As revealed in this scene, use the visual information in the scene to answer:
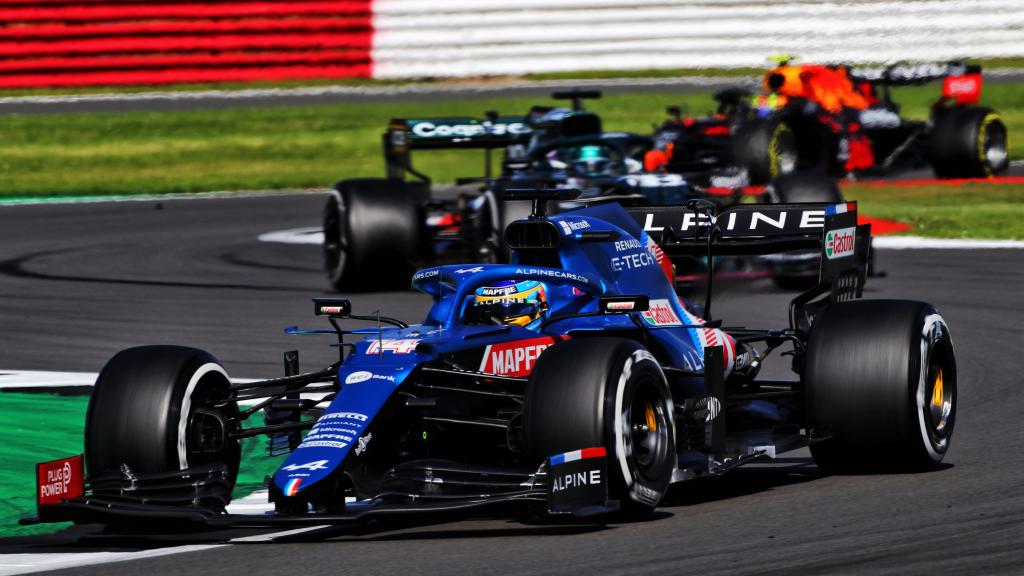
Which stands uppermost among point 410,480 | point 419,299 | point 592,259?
point 592,259

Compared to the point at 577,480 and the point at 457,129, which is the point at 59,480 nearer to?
the point at 577,480

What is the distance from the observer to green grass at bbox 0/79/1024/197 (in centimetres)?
3000

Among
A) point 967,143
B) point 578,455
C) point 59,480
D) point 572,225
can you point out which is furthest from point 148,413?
point 967,143

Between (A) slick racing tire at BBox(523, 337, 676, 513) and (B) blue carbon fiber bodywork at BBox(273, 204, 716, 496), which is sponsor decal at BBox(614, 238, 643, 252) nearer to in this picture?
(B) blue carbon fiber bodywork at BBox(273, 204, 716, 496)

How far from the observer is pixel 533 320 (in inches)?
338

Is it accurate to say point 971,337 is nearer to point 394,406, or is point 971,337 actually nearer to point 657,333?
point 657,333

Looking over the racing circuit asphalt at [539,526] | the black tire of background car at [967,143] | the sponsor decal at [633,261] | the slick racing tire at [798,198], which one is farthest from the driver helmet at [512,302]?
the black tire of background car at [967,143]

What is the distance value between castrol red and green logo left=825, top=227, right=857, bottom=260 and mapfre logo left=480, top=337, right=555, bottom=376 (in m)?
2.09

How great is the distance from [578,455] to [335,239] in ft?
34.8

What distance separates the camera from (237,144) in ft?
106

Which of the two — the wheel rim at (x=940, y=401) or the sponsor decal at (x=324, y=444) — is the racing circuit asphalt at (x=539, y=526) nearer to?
the wheel rim at (x=940, y=401)

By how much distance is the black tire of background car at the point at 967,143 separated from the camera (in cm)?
2544

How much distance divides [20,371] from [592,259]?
5.86 meters

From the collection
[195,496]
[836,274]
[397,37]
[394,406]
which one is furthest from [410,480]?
[397,37]
